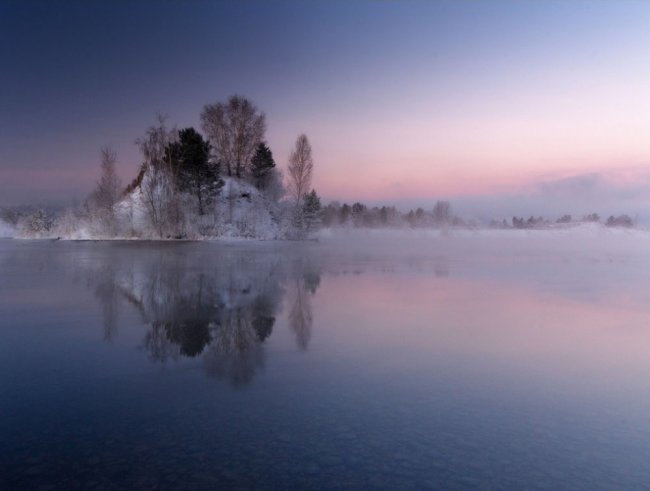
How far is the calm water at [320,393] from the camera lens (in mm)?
4691

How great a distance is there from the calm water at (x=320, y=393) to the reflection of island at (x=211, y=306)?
89 mm

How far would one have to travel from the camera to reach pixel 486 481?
453 cm

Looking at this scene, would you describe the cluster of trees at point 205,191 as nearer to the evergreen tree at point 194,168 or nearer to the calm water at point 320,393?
the evergreen tree at point 194,168

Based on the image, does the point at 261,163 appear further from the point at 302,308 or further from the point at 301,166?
the point at 302,308

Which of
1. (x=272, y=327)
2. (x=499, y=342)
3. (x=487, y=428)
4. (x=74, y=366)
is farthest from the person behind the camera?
(x=272, y=327)

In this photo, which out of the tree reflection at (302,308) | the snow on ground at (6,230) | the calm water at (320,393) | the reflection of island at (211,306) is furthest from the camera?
the snow on ground at (6,230)

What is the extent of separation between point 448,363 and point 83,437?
20.7 ft

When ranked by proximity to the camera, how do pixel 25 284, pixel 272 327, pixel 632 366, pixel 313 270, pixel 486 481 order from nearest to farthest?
pixel 486 481 → pixel 632 366 → pixel 272 327 → pixel 25 284 → pixel 313 270

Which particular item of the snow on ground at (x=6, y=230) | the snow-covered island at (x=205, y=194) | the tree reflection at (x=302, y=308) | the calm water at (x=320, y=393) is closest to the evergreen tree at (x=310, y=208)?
the snow-covered island at (x=205, y=194)

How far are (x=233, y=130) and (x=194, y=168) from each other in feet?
45.2

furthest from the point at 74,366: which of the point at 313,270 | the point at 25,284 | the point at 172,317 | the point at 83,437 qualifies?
the point at 313,270

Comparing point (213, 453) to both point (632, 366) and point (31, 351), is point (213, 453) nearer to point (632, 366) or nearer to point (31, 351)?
point (31, 351)

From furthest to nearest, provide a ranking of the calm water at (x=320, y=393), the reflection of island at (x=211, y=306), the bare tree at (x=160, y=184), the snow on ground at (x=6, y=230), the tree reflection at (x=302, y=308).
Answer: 1. the snow on ground at (x=6, y=230)
2. the bare tree at (x=160, y=184)
3. the tree reflection at (x=302, y=308)
4. the reflection of island at (x=211, y=306)
5. the calm water at (x=320, y=393)

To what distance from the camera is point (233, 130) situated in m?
67.6
